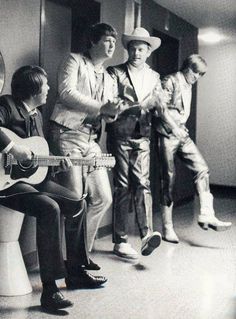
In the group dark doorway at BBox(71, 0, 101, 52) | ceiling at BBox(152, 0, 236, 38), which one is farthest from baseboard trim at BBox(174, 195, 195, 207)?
dark doorway at BBox(71, 0, 101, 52)

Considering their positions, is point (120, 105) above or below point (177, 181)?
above

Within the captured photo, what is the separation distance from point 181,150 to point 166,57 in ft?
3.31

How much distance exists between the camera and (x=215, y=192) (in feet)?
19.9

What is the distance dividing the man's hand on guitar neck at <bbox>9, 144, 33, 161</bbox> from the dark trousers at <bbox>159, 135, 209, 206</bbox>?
1.54 m

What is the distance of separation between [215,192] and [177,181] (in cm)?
112

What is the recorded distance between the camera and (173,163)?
3900 mm

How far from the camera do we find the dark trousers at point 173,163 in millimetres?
3857

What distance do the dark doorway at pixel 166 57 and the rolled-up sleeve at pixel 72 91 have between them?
1.60 meters

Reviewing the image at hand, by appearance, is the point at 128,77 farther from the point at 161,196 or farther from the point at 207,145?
the point at 207,145

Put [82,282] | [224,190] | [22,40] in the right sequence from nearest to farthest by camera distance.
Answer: [82,282] < [22,40] < [224,190]

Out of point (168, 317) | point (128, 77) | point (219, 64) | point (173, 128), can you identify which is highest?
point (219, 64)

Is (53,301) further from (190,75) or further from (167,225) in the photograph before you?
(190,75)

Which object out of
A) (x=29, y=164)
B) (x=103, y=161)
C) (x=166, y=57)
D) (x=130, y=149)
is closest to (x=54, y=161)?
(x=29, y=164)

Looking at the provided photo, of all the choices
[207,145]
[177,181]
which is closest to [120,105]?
[177,181]
